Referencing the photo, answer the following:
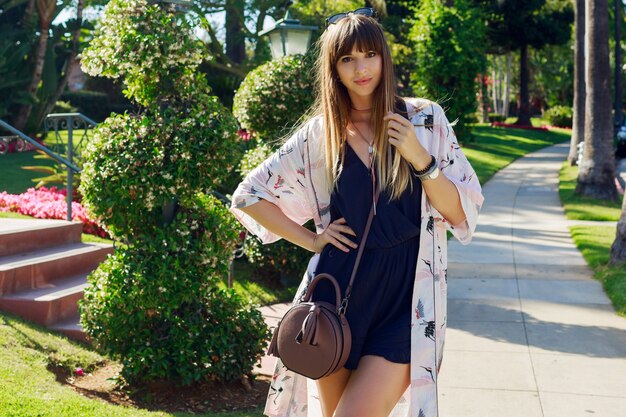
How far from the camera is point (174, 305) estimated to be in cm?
508

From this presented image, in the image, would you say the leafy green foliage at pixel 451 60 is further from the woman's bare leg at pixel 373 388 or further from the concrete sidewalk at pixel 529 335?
the woman's bare leg at pixel 373 388

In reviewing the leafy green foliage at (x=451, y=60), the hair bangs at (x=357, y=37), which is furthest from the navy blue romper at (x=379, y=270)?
the leafy green foliage at (x=451, y=60)

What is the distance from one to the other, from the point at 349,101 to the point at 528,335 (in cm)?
449

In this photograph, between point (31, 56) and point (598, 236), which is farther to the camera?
point (31, 56)

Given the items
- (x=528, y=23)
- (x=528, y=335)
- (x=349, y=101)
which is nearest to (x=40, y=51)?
(x=528, y=335)

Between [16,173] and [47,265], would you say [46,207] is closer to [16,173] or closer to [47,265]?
[47,265]

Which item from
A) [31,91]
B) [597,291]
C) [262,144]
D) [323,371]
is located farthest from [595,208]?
[323,371]

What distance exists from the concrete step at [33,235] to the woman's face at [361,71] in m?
4.90

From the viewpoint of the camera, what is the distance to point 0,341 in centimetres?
551

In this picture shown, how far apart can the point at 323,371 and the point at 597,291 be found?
6.80 metres

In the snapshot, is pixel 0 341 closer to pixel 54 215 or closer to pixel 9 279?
pixel 9 279

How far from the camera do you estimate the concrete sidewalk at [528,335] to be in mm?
5406

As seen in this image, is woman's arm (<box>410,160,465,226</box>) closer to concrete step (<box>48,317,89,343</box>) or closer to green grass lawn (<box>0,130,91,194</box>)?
concrete step (<box>48,317,89,343</box>)

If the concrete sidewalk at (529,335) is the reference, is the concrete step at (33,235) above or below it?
above
